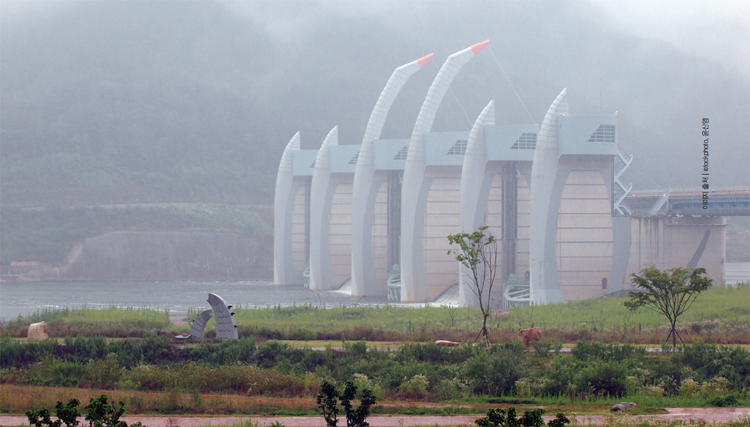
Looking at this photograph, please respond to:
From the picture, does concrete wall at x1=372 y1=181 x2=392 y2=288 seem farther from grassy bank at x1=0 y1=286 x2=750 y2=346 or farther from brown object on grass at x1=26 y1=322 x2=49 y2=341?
brown object on grass at x1=26 y1=322 x2=49 y2=341

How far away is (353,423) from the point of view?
16953 millimetres

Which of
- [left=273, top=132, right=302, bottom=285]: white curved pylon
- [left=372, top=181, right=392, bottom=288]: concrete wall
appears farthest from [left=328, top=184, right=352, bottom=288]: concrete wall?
[left=273, top=132, right=302, bottom=285]: white curved pylon

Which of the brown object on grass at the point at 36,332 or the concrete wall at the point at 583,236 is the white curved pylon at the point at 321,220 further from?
the brown object on grass at the point at 36,332

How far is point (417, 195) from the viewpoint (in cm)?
6531

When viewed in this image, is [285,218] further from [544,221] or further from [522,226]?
Result: [544,221]

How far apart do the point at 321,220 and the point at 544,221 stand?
28.0 m

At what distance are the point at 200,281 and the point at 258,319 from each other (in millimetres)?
78724

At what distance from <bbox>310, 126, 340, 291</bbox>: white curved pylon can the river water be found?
73.3 inches

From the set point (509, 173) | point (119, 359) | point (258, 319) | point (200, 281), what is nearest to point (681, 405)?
point (119, 359)

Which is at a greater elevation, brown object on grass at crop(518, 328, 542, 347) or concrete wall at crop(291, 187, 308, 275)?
concrete wall at crop(291, 187, 308, 275)

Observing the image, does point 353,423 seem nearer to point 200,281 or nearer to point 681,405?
point 681,405

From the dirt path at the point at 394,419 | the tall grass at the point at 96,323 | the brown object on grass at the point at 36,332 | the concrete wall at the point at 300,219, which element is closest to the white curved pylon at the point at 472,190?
the tall grass at the point at 96,323

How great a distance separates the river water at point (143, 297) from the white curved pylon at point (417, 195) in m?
2.41

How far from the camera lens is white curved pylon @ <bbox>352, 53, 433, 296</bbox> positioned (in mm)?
70688
